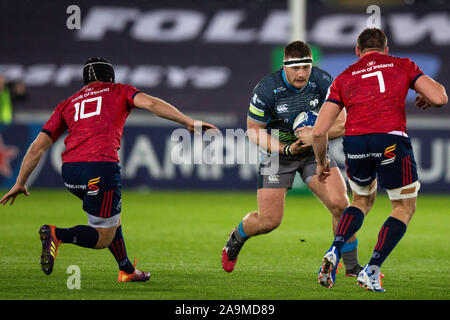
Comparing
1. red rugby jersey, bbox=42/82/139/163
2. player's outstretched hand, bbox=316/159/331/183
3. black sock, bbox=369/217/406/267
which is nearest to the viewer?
black sock, bbox=369/217/406/267

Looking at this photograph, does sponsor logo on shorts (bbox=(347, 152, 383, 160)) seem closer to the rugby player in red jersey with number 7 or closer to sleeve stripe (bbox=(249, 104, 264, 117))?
the rugby player in red jersey with number 7

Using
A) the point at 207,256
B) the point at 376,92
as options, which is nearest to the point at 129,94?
the point at 376,92

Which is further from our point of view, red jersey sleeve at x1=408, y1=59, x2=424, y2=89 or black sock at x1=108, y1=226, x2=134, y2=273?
black sock at x1=108, y1=226, x2=134, y2=273

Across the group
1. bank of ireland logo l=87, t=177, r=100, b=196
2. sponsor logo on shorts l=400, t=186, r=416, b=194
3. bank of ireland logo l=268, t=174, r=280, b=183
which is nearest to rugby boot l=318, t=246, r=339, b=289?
sponsor logo on shorts l=400, t=186, r=416, b=194

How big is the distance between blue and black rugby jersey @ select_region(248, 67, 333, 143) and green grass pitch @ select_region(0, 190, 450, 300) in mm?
1500

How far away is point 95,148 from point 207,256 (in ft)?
8.62

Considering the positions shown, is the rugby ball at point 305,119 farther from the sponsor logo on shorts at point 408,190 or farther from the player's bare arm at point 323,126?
the sponsor logo on shorts at point 408,190

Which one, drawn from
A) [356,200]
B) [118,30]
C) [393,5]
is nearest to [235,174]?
[118,30]

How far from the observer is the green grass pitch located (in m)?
6.54

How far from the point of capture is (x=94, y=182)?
6.71 metres

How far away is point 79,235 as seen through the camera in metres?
6.62

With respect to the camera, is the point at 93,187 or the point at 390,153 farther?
the point at 93,187

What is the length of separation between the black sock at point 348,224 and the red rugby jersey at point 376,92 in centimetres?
66

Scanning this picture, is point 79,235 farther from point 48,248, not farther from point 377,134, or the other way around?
point 377,134
